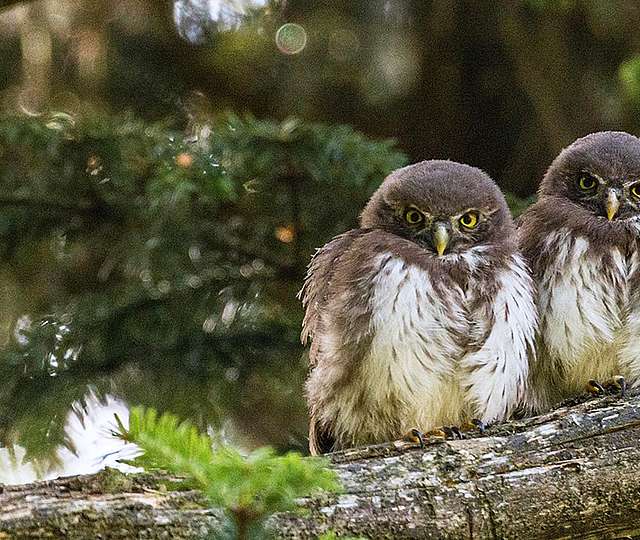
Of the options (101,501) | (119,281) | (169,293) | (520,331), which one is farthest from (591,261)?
(119,281)

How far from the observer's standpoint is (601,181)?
426 centimetres

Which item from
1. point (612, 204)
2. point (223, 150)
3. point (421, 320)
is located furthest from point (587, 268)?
point (223, 150)

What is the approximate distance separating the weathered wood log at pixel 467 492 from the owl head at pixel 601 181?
2.77 ft

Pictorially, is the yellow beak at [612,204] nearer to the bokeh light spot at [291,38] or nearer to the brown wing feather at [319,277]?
the brown wing feather at [319,277]

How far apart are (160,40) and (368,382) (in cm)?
330

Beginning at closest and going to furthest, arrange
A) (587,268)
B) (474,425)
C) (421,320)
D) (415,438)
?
(415,438) < (474,425) < (421,320) < (587,268)

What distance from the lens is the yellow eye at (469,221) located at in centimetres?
425

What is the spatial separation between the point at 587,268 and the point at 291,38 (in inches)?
121

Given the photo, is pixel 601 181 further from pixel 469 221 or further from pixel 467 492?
pixel 467 492

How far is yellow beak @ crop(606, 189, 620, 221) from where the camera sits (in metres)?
4.11

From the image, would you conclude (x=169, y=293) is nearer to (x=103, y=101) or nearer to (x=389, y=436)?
(x=389, y=436)

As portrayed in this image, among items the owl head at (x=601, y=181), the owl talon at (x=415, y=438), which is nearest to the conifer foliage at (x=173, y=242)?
the owl head at (x=601, y=181)

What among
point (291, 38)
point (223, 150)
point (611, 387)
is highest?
point (291, 38)

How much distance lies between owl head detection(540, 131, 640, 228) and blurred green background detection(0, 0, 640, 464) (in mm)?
310
